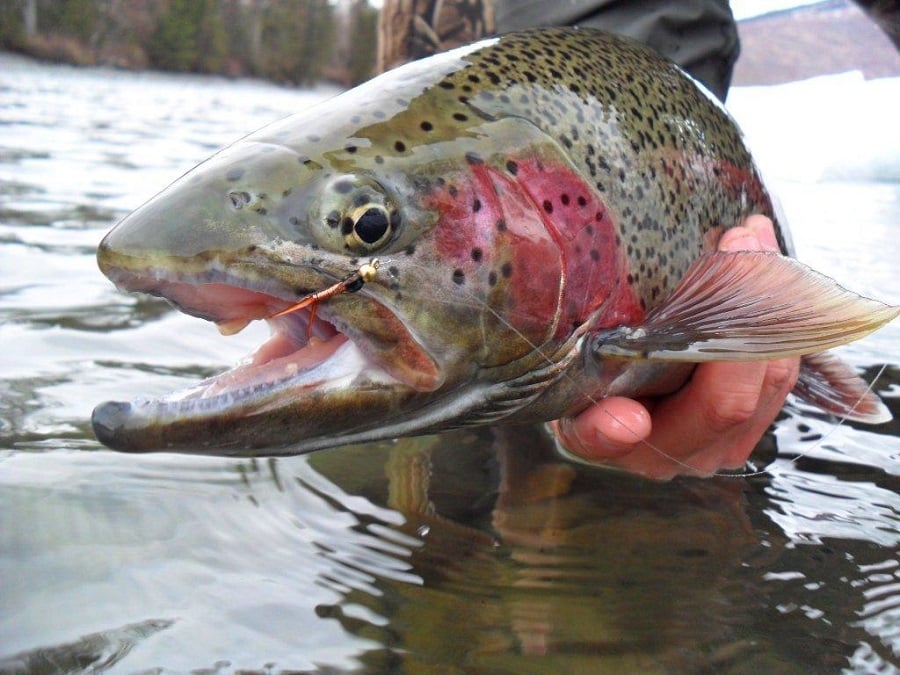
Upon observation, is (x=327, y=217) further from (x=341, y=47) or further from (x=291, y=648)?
(x=341, y=47)

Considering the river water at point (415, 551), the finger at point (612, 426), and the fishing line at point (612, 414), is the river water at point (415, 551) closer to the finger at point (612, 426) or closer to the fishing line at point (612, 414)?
the fishing line at point (612, 414)

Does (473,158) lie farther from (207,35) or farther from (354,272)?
(207,35)

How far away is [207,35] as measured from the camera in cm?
5266

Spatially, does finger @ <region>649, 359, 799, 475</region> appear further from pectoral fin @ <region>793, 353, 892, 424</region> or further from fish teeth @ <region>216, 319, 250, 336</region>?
fish teeth @ <region>216, 319, 250, 336</region>

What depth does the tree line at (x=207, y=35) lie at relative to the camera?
41312 millimetres

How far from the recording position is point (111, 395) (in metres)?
2.54

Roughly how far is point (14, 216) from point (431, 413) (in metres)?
4.01

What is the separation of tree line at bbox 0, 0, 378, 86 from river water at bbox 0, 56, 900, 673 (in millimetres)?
39229

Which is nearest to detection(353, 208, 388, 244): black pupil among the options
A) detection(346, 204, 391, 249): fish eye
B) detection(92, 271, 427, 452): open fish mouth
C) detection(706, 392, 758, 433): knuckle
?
detection(346, 204, 391, 249): fish eye

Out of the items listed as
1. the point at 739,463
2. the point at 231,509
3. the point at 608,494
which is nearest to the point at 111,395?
the point at 231,509

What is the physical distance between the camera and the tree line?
41312 mm

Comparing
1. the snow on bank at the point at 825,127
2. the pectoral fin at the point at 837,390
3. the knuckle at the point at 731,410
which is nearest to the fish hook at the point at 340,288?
the knuckle at the point at 731,410

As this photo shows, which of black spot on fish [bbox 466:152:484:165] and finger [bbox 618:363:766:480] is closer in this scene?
black spot on fish [bbox 466:152:484:165]

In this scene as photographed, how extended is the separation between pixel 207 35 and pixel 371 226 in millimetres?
55613
